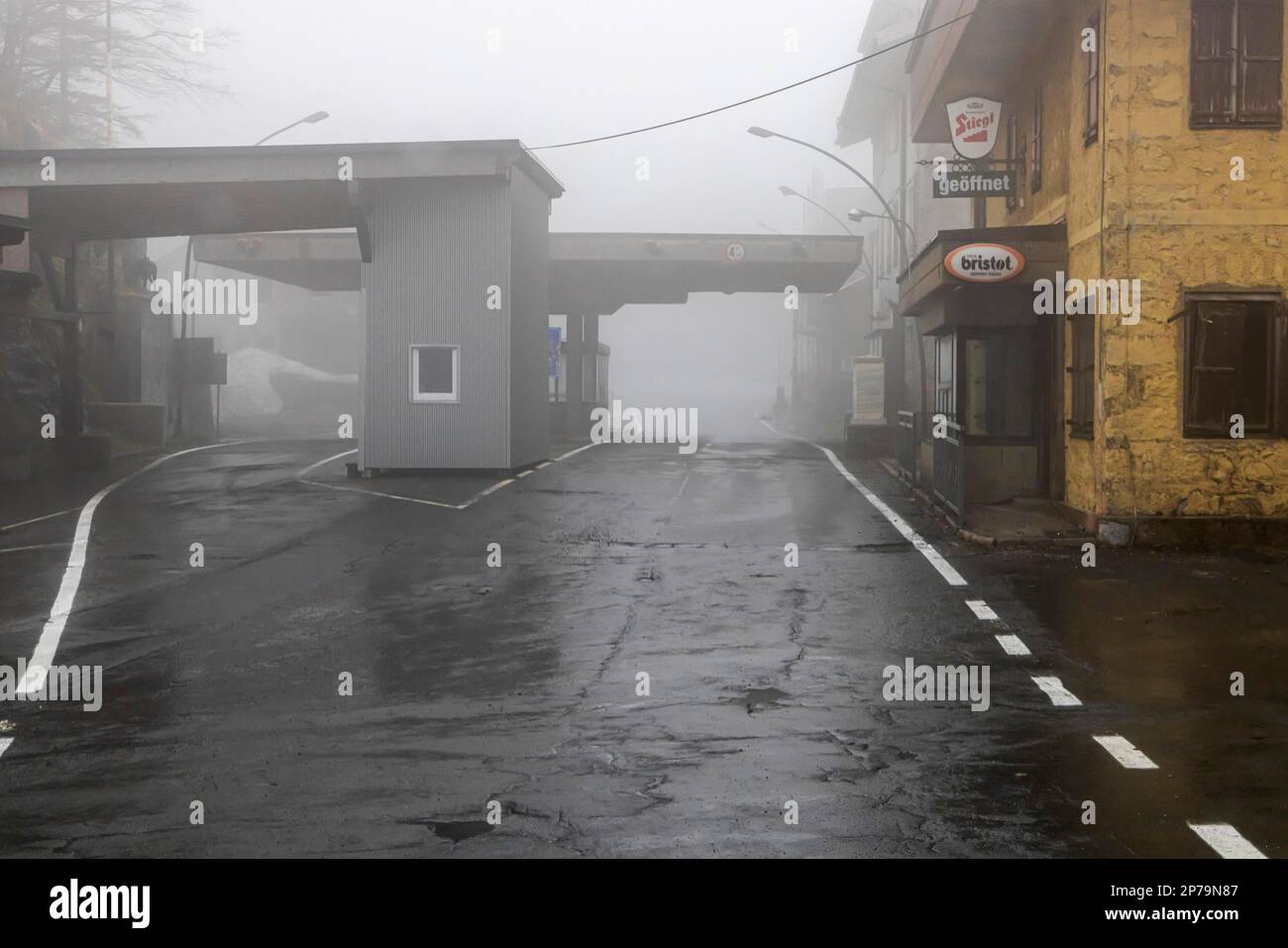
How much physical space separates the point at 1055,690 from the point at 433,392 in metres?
18.0

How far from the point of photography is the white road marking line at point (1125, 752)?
6.99 meters

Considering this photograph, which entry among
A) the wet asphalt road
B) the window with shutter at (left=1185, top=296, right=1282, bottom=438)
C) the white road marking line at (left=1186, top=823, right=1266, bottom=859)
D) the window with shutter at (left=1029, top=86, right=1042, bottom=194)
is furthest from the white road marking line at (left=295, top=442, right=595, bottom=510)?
the white road marking line at (left=1186, top=823, right=1266, bottom=859)

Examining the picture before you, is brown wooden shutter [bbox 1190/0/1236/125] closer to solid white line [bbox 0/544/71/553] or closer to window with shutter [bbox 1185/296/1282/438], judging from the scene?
window with shutter [bbox 1185/296/1282/438]

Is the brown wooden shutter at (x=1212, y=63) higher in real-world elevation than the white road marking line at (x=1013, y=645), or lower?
higher

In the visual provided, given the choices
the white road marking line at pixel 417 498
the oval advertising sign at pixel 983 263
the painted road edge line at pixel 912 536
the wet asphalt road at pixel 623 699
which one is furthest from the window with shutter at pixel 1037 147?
the white road marking line at pixel 417 498

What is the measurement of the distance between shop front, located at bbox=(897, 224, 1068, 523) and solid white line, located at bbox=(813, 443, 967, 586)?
0.72 meters

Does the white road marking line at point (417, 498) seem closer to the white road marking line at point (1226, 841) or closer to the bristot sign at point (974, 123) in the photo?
the bristot sign at point (974, 123)

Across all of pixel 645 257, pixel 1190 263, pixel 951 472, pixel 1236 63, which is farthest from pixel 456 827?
pixel 645 257

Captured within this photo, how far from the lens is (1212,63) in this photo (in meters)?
16.2

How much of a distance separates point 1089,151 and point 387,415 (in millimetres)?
12724

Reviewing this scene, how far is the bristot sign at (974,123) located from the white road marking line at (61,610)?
13405 millimetres

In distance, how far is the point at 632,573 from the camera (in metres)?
14.0

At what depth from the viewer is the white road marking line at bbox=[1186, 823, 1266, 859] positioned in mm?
5559
